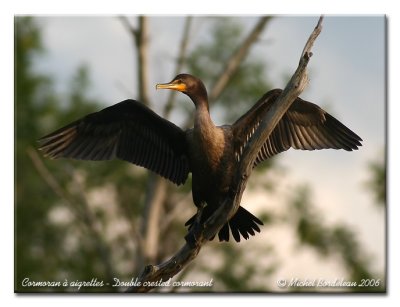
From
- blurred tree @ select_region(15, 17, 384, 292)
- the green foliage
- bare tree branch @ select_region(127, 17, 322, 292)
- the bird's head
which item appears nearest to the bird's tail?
bare tree branch @ select_region(127, 17, 322, 292)

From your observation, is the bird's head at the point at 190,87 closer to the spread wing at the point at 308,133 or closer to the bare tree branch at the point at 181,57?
the spread wing at the point at 308,133

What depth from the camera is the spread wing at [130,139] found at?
4.93 metres

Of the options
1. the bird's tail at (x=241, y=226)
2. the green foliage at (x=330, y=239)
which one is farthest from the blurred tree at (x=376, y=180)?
the bird's tail at (x=241, y=226)

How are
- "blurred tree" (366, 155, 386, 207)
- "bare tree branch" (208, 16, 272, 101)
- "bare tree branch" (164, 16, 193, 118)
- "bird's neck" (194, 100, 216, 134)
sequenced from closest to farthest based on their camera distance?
"bird's neck" (194, 100, 216, 134) < "blurred tree" (366, 155, 386, 207) < "bare tree branch" (164, 16, 193, 118) < "bare tree branch" (208, 16, 272, 101)

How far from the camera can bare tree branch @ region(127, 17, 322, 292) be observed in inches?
159

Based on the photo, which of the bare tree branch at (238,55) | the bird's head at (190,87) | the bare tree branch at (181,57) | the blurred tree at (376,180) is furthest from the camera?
the bare tree branch at (238,55)

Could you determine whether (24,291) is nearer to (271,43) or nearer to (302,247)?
(302,247)

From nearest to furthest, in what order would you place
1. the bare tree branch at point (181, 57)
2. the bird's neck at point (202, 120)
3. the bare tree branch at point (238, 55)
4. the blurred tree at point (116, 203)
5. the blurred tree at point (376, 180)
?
the bird's neck at point (202, 120), the blurred tree at point (376, 180), the bare tree branch at point (181, 57), the bare tree branch at point (238, 55), the blurred tree at point (116, 203)

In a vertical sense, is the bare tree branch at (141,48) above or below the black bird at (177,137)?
above

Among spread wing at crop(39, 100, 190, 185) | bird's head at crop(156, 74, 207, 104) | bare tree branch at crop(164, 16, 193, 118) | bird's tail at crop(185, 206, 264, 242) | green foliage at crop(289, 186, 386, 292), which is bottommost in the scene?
green foliage at crop(289, 186, 386, 292)

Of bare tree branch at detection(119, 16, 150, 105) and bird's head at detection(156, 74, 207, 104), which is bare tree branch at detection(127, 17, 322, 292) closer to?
bird's head at detection(156, 74, 207, 104)

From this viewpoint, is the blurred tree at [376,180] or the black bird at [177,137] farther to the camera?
the blurred tree at [376,180]

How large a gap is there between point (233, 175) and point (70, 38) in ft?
13.5

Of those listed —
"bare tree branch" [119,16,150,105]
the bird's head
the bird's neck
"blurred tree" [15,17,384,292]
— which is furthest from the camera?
"blurred tree" [15,17,384,292]
